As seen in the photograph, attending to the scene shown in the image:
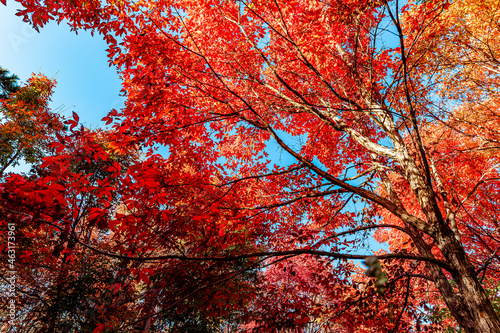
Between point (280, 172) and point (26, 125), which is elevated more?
point (26, 125)

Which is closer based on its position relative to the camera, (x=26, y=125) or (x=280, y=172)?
(x=280, y=172)

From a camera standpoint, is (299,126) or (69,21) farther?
(299,126)

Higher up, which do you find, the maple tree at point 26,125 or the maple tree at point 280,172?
the maple tree at point 26,125

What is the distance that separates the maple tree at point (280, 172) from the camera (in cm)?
257

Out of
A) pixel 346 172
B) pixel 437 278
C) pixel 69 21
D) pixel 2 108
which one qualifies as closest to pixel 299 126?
pixel 346 172

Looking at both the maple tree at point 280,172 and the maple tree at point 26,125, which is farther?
the maple tree at point 26,125

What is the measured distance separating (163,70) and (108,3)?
161cm

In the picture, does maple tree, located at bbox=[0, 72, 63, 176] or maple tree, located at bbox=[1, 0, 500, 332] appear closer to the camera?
maple tree, located at bbox=[1, 0, 500, 332]

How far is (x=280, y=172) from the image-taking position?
111 inches

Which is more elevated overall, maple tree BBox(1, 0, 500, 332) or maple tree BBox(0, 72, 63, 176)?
maple tree BBox(0, 72, 63, 176)

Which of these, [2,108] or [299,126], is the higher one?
[2,108]

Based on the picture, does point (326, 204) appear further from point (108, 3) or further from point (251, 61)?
point (108, 3)

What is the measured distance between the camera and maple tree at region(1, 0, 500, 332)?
8.44 feet

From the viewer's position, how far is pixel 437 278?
3111 mm
